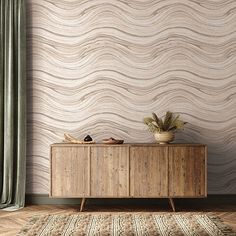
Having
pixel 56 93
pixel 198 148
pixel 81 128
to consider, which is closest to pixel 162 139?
pixel 198 148

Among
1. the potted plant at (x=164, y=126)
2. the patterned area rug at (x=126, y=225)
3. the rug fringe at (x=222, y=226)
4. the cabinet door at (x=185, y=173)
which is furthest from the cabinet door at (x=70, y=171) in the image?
the rug fringe at (x=222, y=226)

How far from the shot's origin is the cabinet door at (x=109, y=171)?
15.2ft

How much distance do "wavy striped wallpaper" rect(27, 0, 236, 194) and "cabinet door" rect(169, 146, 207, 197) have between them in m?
0.55

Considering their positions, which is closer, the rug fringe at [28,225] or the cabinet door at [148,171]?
the rug fringe at [28,225]

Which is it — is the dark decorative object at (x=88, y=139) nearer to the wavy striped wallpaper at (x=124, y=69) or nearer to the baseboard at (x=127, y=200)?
A: the wavy striped wallpaper at (x=124, y=69)

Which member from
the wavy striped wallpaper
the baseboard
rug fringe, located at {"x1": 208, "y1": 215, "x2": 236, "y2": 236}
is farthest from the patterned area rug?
the wavy striped wallpaper

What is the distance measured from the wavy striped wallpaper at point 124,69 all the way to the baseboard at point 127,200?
569 millimetres

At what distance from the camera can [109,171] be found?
15.3 feet

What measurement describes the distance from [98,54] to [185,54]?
929 mm

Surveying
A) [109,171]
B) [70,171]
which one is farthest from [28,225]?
[109,171]

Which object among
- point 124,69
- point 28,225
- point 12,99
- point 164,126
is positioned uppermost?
point 124,69

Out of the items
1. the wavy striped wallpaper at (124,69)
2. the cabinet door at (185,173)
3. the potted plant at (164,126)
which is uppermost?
the wavy striped wallpaper at (124,69)

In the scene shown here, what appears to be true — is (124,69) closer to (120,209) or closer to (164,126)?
(164,126)

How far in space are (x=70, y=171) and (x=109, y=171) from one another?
38 centimetres
